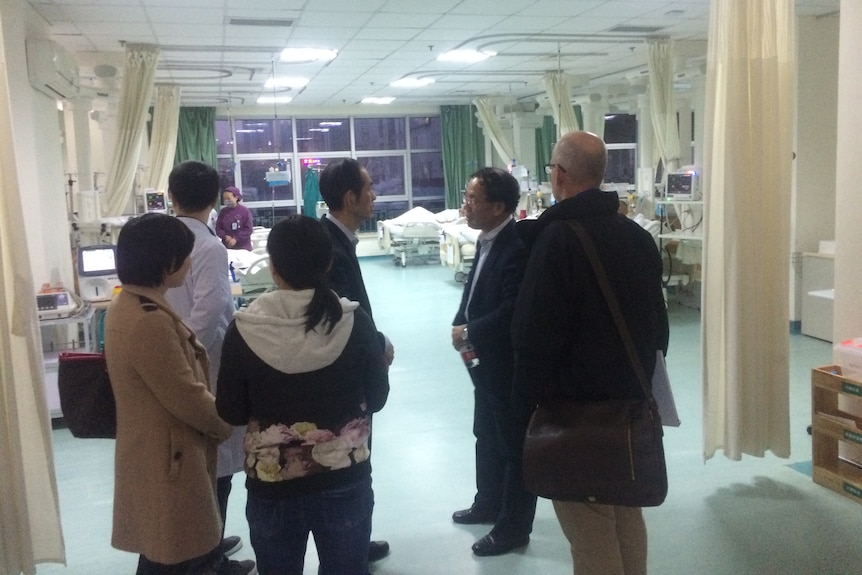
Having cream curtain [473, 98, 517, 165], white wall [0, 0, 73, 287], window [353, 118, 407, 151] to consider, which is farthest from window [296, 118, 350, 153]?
white wall [0, 0, 73, 287]

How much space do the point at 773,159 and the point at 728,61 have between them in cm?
46

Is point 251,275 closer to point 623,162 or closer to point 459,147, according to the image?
point 459,147

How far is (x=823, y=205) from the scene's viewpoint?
6.05 metres

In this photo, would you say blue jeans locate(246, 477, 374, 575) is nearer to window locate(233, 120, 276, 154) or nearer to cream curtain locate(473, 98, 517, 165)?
cream curtain locate(473, 98, 517, 165)

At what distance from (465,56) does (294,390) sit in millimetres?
6965

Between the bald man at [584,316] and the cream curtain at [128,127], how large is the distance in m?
Result: 5.37

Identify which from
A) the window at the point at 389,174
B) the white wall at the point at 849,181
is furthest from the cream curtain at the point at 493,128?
the white wall at the point at 849,181

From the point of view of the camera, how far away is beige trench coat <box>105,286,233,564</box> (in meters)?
1.63

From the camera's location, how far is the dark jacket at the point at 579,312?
1719 millimetres

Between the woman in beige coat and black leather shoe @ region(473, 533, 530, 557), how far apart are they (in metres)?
1.14

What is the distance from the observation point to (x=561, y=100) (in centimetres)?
879

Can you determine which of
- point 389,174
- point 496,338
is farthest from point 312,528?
point 389,174

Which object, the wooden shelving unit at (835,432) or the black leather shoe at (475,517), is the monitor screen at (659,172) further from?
the black leather shoe at (475,517)

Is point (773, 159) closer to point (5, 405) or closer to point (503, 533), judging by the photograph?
point (503, 533)
